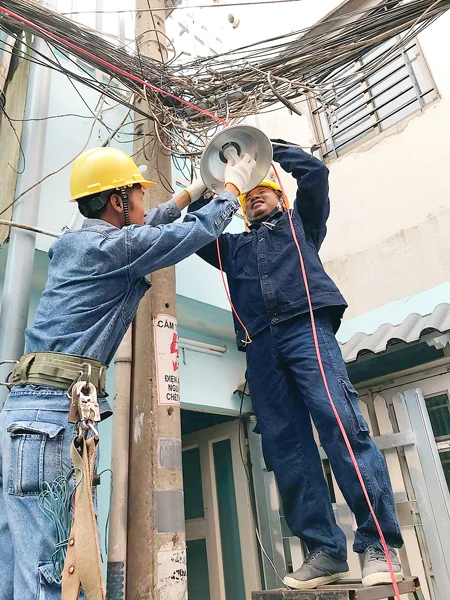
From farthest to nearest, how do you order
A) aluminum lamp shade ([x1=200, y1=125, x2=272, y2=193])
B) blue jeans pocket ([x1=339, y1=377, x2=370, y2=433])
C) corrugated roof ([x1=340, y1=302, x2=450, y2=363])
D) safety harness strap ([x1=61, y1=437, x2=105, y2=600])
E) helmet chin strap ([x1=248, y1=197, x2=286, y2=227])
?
corrugated roof ([x1=340, y1=302, x2=450, y2=363]) < helmet chin strap ([x1=248, y1=197, x2=286, y2=227]) < aluminum lamp shade ([x1=200, y1=125, x2=272, y2=193]) < blue jeans pocket ([x1=339, y1=377, x2=370, y2=433]) < safety harness strap ([x1=61, y1=437, x2=105, y2=600])

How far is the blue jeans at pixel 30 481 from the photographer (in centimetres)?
128

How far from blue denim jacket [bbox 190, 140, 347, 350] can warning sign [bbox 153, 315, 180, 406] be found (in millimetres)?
517

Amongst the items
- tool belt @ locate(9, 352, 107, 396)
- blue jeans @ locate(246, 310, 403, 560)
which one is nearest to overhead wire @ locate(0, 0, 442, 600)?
blue jeans @ locate(246, 310, 403, 560)

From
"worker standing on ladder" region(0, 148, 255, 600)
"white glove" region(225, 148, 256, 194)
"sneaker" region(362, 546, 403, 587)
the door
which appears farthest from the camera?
the door

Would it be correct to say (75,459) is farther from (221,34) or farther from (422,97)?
(221,34)

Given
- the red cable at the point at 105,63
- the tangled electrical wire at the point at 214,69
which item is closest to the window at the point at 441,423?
the tangled electrical wire at the point at 214,69

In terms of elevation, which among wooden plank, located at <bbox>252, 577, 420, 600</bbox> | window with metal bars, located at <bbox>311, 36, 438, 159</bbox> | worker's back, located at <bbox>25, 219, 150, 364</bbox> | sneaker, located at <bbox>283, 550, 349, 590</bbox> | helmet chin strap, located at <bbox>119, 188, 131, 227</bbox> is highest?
window with metal bars, located at <bbox>311, 36, 438, 159</bbox>

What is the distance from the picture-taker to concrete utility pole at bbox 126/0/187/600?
1.51 meters

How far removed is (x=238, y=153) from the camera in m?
2.20

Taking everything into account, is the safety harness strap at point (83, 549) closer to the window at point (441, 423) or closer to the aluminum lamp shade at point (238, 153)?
the aluminum lamp shade at point (238, 153)

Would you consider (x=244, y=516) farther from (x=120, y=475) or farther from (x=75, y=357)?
(x=75, y=357)

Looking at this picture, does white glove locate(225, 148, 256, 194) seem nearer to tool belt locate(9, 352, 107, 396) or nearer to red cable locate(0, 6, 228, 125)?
red cable locate(0, 6, 228, 125)

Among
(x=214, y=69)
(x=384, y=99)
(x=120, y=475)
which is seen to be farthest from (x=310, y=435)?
(x=384, y=99)

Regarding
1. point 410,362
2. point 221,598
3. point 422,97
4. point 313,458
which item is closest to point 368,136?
point 422,97
